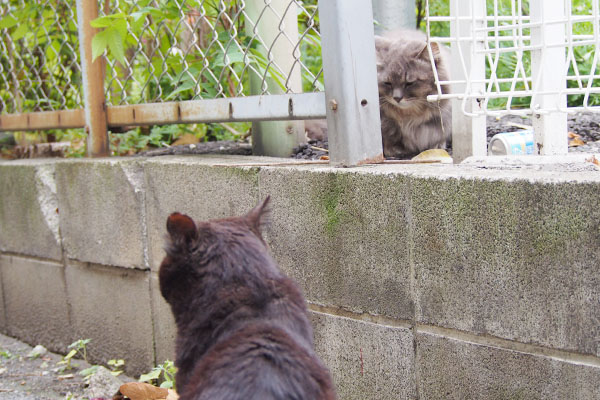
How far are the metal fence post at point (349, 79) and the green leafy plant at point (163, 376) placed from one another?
47.6 inches

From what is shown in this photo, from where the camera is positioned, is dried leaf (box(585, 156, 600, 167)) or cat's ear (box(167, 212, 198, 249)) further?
dried leaf (box(585, 156, 600, 167))

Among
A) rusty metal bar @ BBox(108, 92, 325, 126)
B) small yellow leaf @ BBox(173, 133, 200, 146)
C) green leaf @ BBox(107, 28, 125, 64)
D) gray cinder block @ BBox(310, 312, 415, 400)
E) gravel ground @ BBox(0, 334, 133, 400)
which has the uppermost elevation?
green leaf @ BBox(107, 28, 125, 64)

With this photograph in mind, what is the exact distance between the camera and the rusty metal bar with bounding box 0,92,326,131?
2.94 metres

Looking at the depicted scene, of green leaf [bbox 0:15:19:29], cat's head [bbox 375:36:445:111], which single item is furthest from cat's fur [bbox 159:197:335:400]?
green leaf [bbox 0:15:19:29]

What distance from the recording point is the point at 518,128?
3.78 m

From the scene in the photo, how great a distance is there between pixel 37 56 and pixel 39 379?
88.1 inches

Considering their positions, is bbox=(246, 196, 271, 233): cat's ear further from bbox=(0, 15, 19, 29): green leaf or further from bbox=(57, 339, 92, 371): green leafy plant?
bbox=(0, 15, 19, 29): green leaf

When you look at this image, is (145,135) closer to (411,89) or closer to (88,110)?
Result: (88,110)

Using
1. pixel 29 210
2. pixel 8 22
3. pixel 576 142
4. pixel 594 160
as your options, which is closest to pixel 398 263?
pixel 594 160

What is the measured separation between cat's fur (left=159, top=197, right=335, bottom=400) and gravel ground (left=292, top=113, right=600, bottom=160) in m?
1.52

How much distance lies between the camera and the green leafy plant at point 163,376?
312cm

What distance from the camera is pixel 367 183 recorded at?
2.48 metres

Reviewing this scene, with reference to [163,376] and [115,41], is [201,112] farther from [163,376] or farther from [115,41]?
[163,376]

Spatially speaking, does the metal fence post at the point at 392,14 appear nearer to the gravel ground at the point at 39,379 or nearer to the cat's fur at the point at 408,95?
the cat's fur at the point at 408,95
